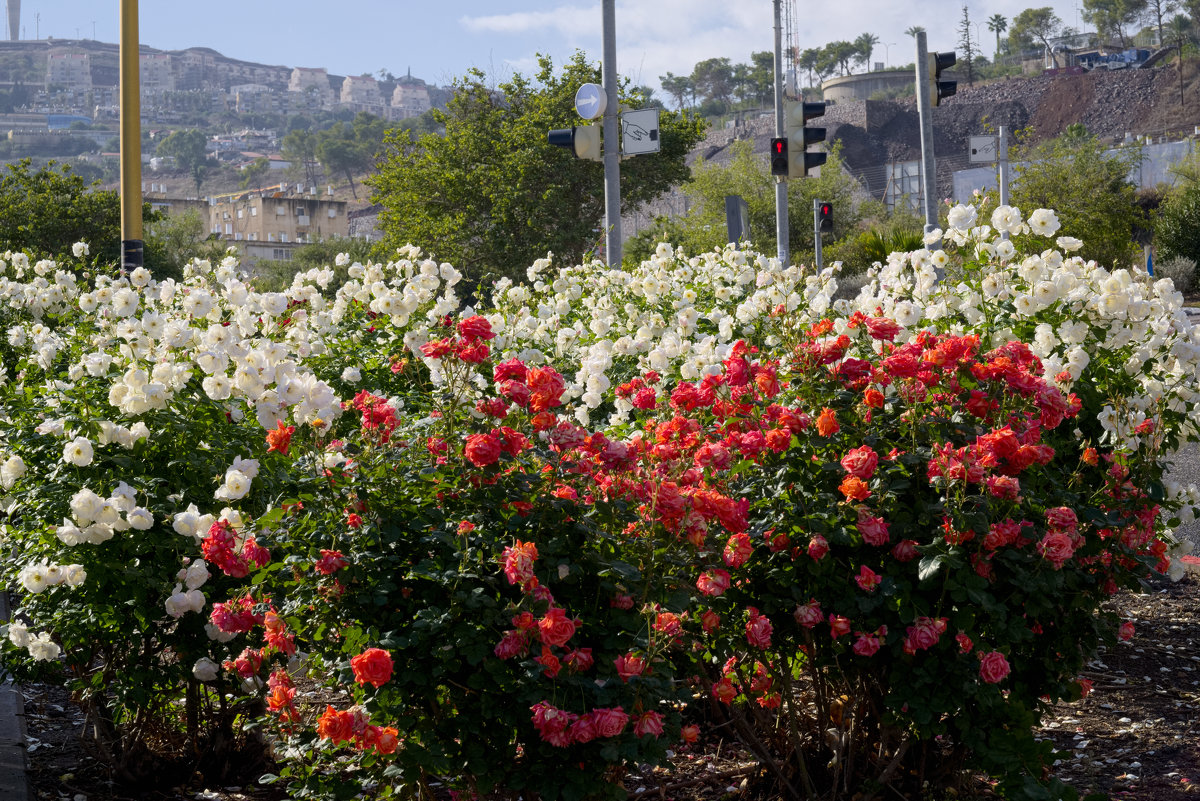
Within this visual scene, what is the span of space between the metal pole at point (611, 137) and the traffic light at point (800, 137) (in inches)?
114

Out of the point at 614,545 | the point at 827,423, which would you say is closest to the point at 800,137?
the point at 827,423

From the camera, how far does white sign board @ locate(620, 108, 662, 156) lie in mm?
11203

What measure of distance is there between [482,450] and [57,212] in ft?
95.1

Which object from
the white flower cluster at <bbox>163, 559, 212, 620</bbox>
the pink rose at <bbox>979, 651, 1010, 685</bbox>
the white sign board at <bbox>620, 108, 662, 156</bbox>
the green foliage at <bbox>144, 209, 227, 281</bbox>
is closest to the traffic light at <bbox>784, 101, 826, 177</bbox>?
the white sign board at <bbox>620, 108, 662, 156</bbox>

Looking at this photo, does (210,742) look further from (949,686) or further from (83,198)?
(83,198)

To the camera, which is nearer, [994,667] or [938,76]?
[994,667]

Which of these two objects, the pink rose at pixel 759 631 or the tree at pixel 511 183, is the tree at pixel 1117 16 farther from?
the pink rose at pixel 759 631

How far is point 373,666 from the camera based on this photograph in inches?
88.5

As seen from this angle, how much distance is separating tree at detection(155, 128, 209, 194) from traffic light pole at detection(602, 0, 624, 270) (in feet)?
515

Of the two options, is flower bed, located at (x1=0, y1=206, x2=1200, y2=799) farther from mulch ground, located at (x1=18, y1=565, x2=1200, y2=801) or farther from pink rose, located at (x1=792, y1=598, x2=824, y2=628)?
mulch ground, located at (x1=18, y1=565, x2=1200, y2=801)

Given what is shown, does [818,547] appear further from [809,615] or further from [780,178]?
[780,178]

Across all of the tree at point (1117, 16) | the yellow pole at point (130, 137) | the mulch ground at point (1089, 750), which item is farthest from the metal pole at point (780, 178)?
the tree at point (1117, 16)

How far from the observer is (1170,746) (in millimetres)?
3871

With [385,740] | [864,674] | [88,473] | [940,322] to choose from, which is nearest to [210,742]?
[88,473]
